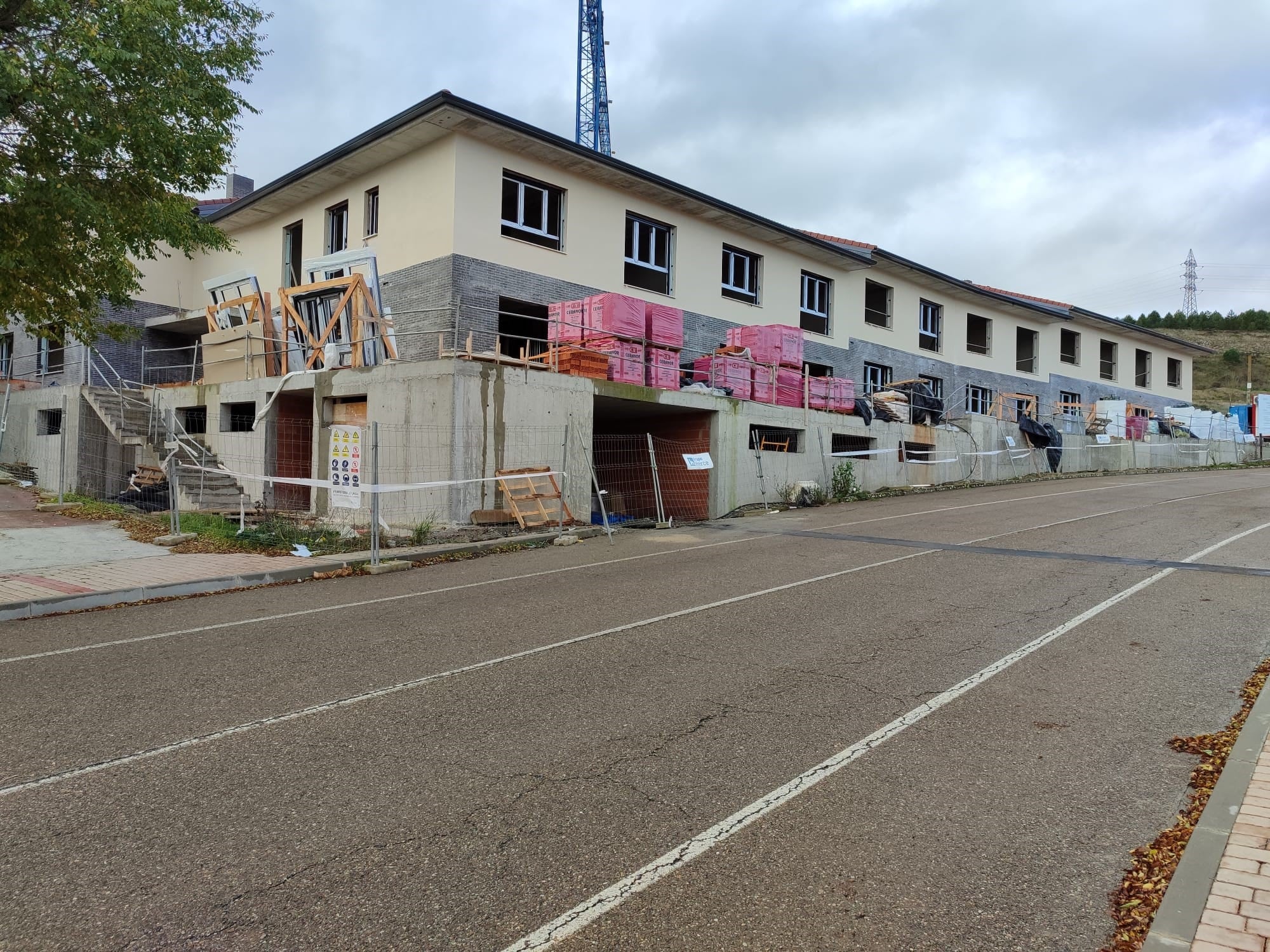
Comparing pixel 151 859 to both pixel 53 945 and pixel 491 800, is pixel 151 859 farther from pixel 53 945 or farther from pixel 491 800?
pixel 491 800

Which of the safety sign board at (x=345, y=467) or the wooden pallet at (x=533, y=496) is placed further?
the wooden pallet at (x=533, y=496)

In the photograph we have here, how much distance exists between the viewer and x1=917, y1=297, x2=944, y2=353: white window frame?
33188 millimetres

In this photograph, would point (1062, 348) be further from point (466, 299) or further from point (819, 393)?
point (466, 299)

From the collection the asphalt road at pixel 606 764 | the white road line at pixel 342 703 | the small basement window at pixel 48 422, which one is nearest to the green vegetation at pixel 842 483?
the asphalt road at pixel 606 764

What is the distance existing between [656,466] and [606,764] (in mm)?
14884

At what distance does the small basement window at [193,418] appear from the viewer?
70.9ft

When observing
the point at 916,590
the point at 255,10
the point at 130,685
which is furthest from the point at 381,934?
the point at 255,10

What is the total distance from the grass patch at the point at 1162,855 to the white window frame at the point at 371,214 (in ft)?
66.5

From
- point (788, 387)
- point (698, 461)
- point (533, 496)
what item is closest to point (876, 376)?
point (788, 387)

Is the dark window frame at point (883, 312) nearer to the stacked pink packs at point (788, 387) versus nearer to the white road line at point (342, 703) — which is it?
the stacked pink packs at point (788, 387)

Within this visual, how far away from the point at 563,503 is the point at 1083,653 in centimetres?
1037

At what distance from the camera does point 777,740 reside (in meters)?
5.02

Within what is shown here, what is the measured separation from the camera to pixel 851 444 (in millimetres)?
24562

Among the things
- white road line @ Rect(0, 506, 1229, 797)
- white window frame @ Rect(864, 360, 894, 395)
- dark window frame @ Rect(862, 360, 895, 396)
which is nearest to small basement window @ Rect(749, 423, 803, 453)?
dark window frame @ Rect(862, 360, 895, 396)
